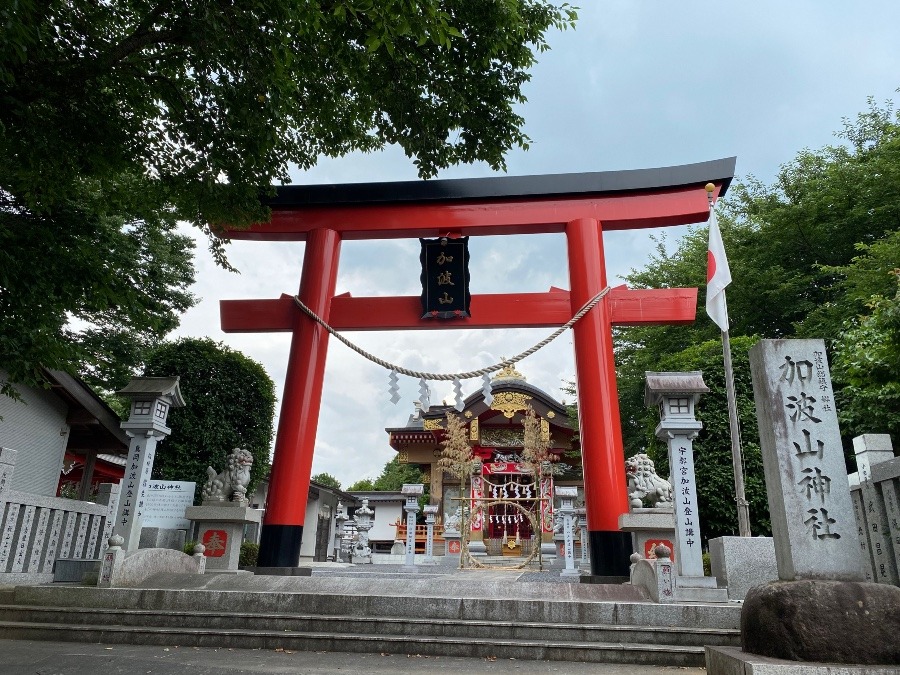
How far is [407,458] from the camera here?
23.5 metres

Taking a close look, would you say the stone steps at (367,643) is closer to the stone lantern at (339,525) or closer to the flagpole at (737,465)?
the flagpole at (737,465)

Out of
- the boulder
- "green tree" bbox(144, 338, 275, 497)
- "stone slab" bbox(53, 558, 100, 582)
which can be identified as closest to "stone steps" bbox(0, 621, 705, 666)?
the boulder

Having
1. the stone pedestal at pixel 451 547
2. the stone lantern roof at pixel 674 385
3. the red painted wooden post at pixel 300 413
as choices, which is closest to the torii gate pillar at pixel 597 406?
the stone lantern roof at pixel 674 385

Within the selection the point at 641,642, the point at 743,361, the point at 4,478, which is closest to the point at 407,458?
the point at 743,361

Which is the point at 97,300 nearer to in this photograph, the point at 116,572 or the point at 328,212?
the point at 116,572

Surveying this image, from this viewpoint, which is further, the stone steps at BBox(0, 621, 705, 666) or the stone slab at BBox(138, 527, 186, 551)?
the stone slab at BBox(138, 527, 186, 551)

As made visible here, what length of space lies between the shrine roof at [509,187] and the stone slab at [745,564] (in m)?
5.41

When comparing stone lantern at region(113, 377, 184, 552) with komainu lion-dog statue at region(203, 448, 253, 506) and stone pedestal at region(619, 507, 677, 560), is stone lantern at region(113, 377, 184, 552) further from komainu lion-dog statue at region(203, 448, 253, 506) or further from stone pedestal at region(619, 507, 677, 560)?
stone pedestal at region(619, 507, 677, 560)

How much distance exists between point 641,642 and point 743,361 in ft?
28.8

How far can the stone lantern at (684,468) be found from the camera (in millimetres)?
5809

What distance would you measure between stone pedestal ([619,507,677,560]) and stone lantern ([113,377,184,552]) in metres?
6.00

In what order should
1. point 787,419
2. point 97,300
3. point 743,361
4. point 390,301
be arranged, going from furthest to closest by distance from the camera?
point 743,361 → point 390,301 → point 97,300 → point 787,419

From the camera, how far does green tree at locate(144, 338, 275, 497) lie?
12266 millimetres

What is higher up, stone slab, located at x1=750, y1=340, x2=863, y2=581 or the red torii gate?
the red torii gate
